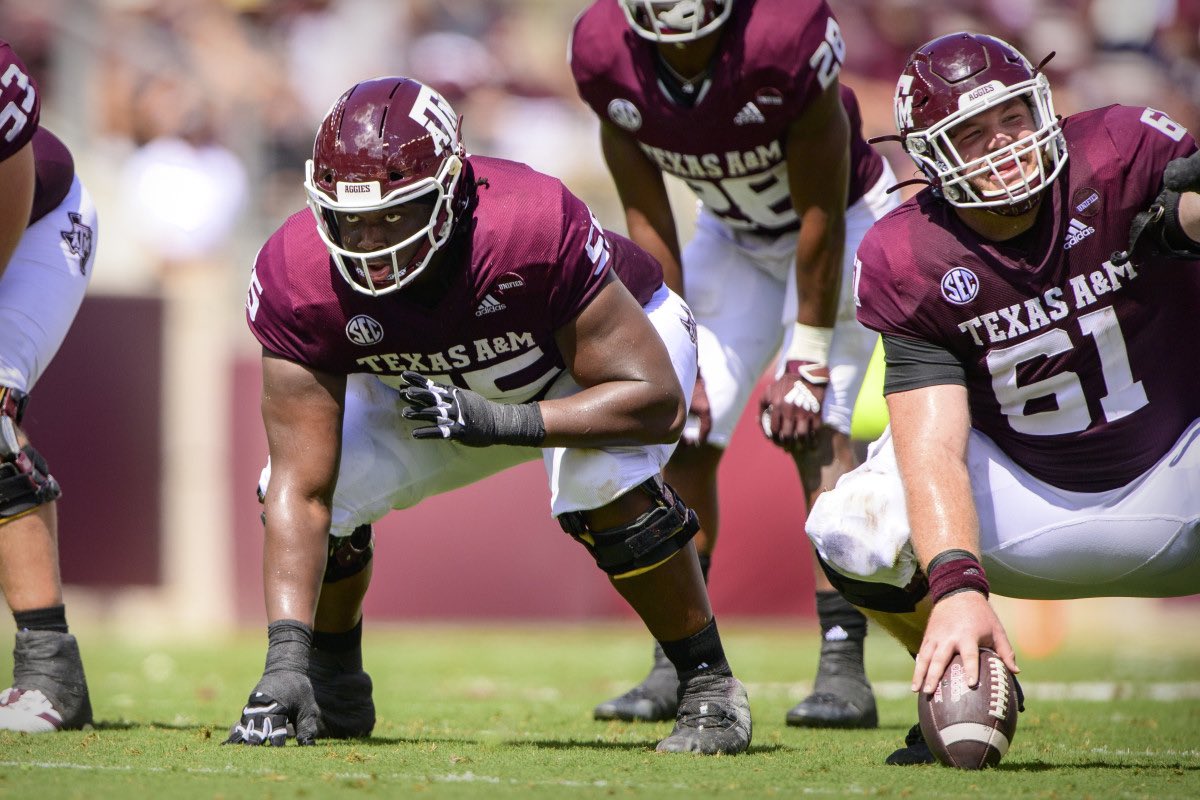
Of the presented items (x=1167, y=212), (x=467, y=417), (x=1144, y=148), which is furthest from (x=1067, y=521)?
(x=467, y=417)

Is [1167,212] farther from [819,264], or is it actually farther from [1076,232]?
[819,264]

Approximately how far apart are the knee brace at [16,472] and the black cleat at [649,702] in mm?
1716

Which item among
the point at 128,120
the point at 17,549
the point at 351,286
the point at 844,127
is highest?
the point at 128,120

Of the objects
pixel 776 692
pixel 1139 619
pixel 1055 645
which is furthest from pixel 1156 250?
pixel 1139 619

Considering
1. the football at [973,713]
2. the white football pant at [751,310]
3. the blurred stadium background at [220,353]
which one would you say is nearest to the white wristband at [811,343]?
the white football pant at [751,310]

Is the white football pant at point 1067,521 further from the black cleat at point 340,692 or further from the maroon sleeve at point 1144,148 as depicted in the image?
the black cleat at point 340,692

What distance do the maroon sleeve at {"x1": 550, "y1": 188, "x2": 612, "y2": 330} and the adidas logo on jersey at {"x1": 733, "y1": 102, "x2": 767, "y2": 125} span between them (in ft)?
3.55

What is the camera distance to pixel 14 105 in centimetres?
389

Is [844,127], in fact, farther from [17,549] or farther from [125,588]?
[125,588]

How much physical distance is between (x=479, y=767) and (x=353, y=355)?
103 cm

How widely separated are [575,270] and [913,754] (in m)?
1.36

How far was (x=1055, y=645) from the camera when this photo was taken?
7633 mm

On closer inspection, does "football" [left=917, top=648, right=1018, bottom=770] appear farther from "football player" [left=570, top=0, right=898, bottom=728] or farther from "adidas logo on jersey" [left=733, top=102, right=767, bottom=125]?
"adidas logo on jersey" [left=733, top=102, right=767, bottom=125]

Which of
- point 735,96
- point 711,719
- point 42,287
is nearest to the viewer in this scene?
point 711,719
